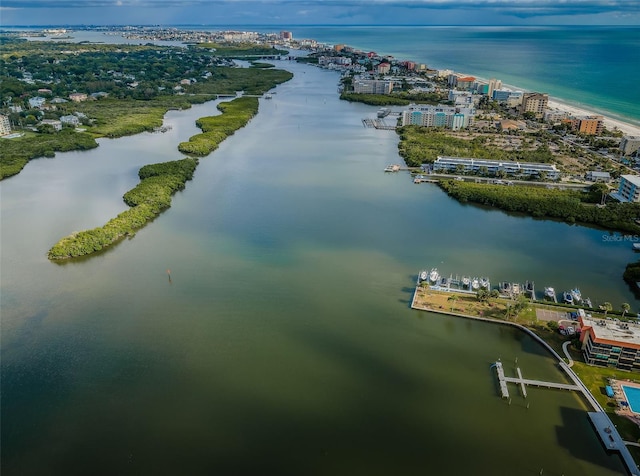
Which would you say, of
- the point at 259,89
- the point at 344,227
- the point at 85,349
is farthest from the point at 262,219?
the point at 259,89

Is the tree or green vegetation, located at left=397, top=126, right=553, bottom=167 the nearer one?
the tree

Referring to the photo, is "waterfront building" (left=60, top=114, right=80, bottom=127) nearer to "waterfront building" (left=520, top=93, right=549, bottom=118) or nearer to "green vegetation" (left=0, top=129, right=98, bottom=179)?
"green vegetation" (left=0, top=129, right=98, bottom=179)

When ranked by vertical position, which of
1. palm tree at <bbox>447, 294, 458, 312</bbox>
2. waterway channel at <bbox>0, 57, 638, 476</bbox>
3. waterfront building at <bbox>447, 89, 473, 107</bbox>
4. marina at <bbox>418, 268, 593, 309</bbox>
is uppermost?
waterfront building at <bbox>447, 89, 473, 107</bbox>

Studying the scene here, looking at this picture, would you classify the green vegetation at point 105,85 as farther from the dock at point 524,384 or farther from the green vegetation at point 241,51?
the dock at point 524,384

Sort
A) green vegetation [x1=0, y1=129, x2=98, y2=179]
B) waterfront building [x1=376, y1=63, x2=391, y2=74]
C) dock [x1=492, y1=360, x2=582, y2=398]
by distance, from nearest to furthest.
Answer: dock [x1=492, y1=360, x2=582, y2=398] < green vegetation [x1=0, y1=129, x2=98, y2=179] < waterfront building [x1=376, y1=63, x2=391, y2=74]

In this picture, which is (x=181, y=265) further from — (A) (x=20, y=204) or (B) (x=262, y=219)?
(A) (x=20, y=204)

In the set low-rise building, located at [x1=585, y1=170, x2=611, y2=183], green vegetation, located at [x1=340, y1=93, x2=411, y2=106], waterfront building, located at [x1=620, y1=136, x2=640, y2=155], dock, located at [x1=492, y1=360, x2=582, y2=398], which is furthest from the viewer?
green vegetation, located at [x1=340, y1=93, x2=411, y2=106]

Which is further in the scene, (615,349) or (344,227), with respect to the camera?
(344,227)

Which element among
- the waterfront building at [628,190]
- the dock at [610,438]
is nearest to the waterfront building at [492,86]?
the waterfront building at [628,190]

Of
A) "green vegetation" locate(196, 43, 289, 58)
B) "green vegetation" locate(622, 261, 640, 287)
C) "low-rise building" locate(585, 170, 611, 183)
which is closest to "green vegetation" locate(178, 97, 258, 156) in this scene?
"low-rise building" locate(585, 170, 611, 183)
